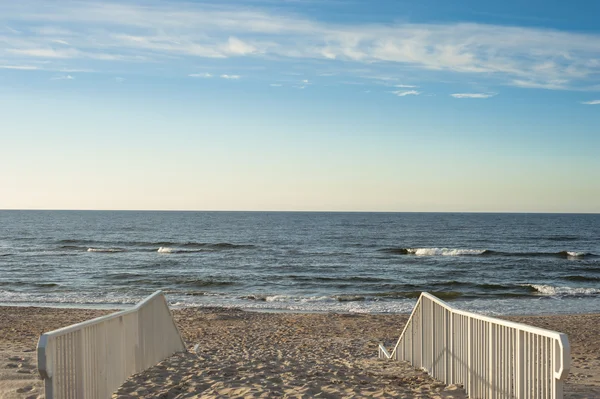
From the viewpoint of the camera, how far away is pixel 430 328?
789cm

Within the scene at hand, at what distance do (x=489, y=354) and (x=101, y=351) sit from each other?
11.9ft

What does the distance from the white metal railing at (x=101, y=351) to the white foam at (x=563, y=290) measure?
2258 centimetres

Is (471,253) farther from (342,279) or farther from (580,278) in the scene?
(342,279)

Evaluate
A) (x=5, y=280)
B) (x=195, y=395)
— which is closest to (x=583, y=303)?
(x=195, y=395)

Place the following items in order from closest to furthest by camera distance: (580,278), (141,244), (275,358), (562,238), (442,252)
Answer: (275,358) → (580,278) → (442,252) → (141,244) → (562,238)

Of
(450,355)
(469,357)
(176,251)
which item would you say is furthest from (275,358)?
(176,251)

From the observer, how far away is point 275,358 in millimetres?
10383

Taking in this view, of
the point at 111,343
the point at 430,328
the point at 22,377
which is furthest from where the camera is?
the point at 430,328

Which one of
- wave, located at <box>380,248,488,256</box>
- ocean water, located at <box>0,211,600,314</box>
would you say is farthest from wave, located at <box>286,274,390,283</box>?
wave, located at <box>380,248,488,256</box>

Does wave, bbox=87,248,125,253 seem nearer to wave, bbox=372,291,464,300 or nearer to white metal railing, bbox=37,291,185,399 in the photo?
wave, bbox=372,291,464,300

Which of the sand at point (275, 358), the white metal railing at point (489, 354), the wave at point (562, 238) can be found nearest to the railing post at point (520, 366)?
the white metal railing at point (489, 354)

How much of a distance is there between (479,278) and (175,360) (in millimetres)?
26145

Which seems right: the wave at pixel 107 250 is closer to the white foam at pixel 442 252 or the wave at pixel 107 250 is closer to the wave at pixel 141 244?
the wave at pixel 141 244

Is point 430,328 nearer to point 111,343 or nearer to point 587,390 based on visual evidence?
point 587,390
